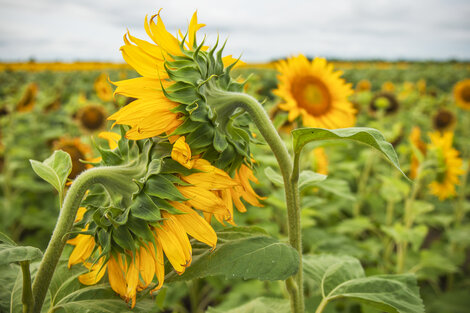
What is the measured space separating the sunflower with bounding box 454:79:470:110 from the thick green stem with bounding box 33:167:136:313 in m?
5.40

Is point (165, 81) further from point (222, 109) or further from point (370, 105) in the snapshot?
point (370, 105)

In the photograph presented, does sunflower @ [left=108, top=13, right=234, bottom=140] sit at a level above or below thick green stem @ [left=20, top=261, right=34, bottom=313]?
above

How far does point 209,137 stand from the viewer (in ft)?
2.37

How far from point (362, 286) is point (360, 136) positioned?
0.47 metres

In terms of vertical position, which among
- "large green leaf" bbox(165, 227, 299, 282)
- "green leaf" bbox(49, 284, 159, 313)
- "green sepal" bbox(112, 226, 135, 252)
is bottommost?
"green leaf" bbox(49, 284, 159, 313)

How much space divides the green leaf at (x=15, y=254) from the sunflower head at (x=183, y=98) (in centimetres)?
27

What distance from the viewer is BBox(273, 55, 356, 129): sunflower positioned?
2090mm

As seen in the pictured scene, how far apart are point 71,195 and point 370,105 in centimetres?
441

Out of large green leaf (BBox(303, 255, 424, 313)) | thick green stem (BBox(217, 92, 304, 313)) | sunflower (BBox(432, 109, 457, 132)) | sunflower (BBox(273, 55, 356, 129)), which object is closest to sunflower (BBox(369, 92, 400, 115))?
sunflower (BBox(432, 109, 457, 132))

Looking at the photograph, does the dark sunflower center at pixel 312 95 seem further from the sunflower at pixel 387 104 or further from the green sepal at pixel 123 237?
the sunflower at pixel 387 104

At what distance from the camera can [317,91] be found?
2.21 metres

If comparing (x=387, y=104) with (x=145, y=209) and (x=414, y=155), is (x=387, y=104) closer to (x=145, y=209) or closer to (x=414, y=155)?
(x=414, y=155)

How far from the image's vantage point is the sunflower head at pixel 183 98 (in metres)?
0.71

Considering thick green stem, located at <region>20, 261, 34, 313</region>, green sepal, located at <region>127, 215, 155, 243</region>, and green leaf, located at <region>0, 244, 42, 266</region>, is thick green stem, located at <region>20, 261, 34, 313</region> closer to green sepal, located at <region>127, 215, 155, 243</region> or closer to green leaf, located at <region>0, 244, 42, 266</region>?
green leaf, located at <region>0, 244, 42, 266</region>
